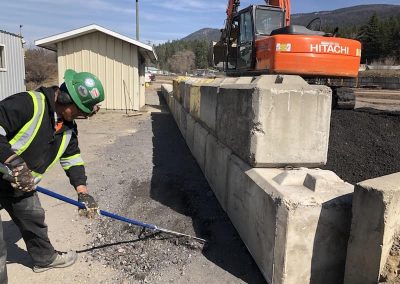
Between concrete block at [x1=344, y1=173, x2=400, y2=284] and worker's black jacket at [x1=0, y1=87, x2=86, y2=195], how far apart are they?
2.48 m

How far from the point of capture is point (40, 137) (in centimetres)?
313

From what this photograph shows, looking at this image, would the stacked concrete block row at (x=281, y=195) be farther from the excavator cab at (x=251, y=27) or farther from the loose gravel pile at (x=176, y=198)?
the excavator cab at (x=251, y=27)

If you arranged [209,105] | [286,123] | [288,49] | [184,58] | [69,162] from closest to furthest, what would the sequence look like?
[286,123] → [69,162] → [209,105] → [288,49] → [184,58]

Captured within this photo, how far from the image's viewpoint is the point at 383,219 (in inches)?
94.6

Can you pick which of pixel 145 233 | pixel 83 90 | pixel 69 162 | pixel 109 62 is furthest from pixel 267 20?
pixel 109 62

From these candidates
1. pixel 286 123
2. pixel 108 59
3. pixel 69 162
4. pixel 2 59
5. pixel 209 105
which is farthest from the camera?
pixel 108 59

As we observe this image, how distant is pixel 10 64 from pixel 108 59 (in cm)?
398

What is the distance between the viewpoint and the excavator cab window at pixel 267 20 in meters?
9.70

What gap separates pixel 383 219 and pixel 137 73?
50.7ft

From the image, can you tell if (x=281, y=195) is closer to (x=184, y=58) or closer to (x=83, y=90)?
(x=83, y=90)

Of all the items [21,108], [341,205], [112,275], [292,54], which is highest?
[292,54]

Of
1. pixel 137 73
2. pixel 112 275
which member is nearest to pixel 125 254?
pixel 112 275

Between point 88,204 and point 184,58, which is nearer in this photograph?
point 88,204

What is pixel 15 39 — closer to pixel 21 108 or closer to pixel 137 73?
pixel 137 73
